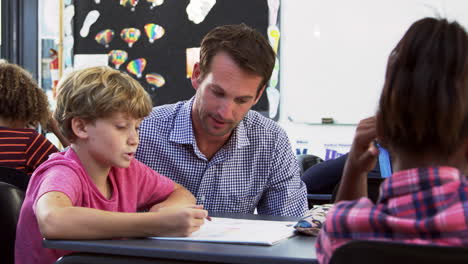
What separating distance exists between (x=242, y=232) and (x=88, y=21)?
4.30 meters

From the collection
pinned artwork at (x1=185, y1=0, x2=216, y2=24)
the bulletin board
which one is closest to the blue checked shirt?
the bulletin board

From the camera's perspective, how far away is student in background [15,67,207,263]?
1.35m

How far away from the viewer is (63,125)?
5.49 ft

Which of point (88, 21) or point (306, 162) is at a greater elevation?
point (88, 21)

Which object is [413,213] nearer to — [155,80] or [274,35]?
[274,35]

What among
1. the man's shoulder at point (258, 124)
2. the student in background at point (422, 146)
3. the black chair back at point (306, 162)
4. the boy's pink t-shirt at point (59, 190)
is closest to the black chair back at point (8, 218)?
the boy's pink t-shirt at point (59, 190)

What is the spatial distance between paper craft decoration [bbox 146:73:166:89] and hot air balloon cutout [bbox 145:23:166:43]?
0.90ft

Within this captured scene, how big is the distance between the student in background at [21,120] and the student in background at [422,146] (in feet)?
6.66

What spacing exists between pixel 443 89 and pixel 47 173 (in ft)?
3.15

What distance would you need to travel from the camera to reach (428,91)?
3.03 feet

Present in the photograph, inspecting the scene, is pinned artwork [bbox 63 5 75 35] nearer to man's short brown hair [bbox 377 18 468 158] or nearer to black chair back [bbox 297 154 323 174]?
black chair back [bbox 297 154 323 174]

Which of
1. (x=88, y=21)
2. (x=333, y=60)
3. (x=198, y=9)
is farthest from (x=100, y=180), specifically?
(x=88, y=21)

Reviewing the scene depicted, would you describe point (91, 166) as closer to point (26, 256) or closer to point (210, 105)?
point (26, 256)

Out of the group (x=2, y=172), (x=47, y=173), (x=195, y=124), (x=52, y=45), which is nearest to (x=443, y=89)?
(x=47, y=173)
